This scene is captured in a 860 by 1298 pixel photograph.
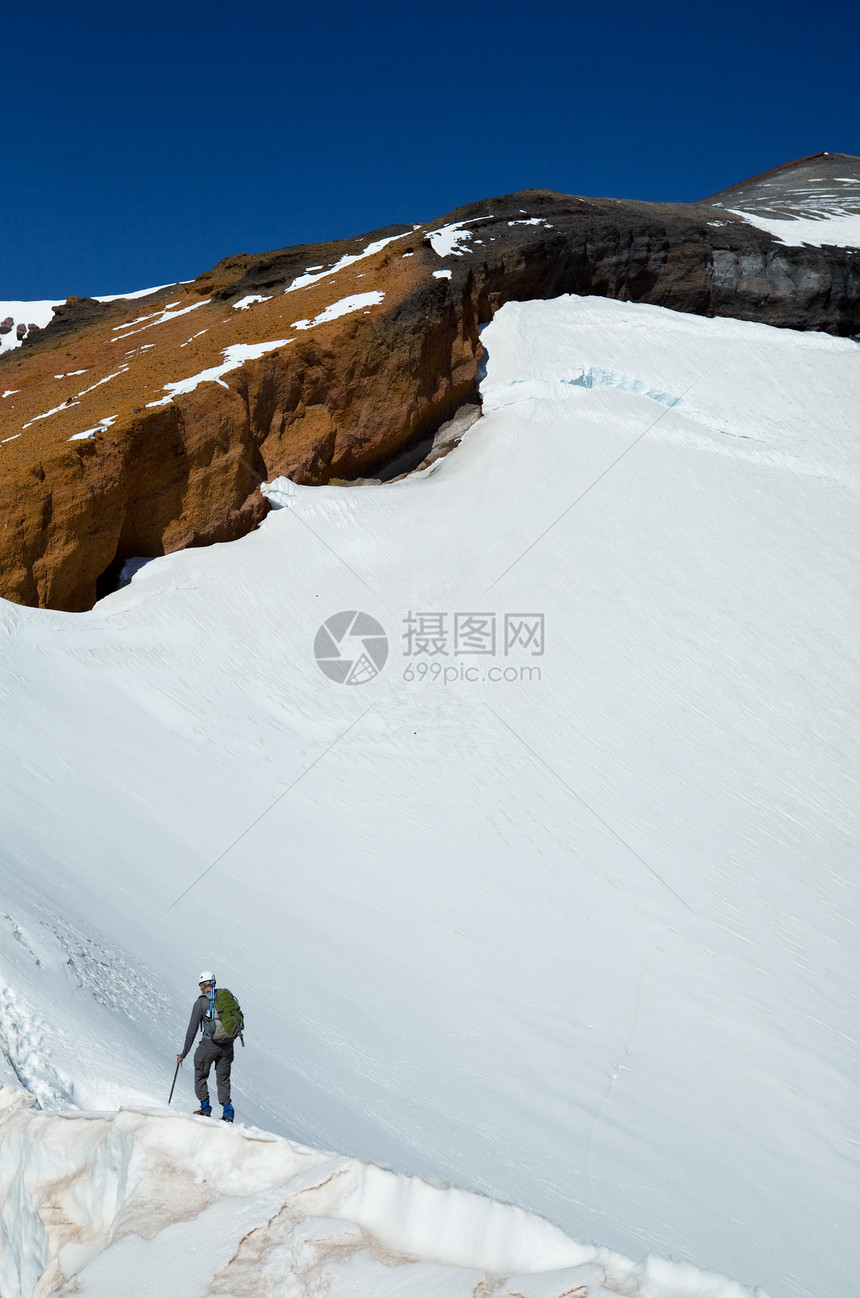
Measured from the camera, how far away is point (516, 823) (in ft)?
30.8

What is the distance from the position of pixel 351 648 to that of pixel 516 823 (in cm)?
341

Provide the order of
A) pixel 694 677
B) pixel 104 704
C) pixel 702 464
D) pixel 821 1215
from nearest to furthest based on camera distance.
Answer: pixel 821 1215
pixel 104 704
pixel 694 677
pixel 702 464

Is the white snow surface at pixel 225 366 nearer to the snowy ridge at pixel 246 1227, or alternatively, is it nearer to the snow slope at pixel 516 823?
the snow slope at pixel 516 823

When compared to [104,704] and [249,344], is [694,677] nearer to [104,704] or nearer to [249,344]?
[104,704]

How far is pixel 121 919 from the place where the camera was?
20.3ft

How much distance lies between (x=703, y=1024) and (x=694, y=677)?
563 cm

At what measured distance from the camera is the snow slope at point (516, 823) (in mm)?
5266

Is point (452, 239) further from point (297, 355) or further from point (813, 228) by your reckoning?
point (813, 228)

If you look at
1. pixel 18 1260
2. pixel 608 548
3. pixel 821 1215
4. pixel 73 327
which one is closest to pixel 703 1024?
pixel 821 1215

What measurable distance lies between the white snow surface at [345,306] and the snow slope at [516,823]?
2.47m

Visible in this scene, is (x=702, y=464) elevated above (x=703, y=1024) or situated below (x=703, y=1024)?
above

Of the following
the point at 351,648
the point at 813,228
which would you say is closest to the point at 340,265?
the point at 351,648

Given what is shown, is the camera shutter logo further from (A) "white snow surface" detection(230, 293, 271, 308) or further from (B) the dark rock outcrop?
(A) "white snow surface" detection(230, 293, 271, 308)

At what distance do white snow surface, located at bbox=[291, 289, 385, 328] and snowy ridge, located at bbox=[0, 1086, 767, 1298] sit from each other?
13.6m
